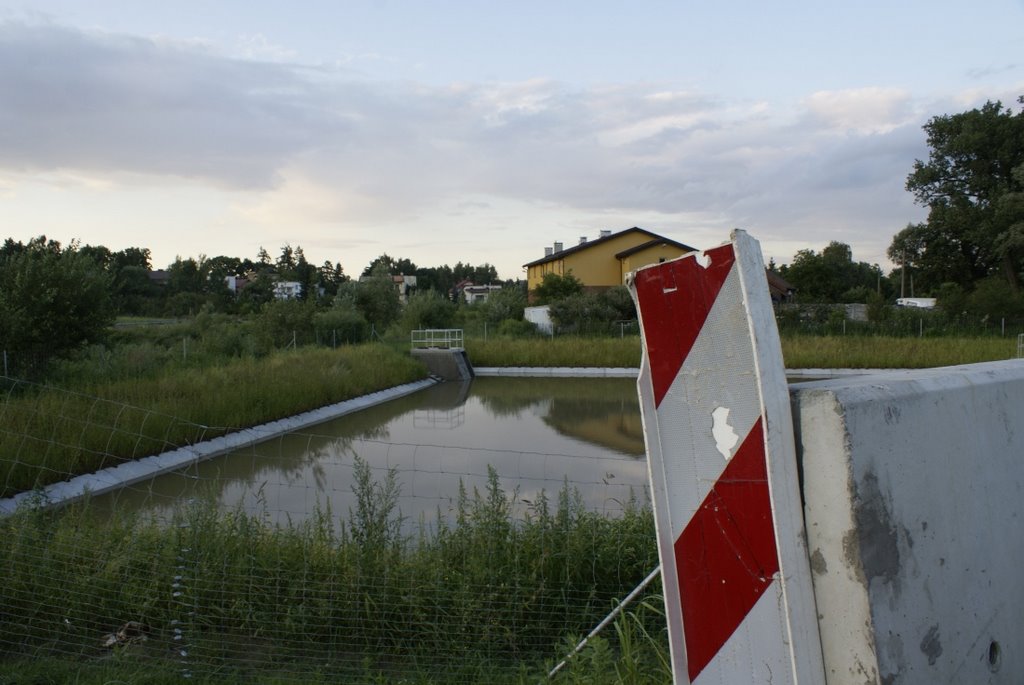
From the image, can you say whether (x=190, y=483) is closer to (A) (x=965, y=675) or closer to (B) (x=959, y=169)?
(A) (x=965, y=675)

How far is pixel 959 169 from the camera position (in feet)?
124

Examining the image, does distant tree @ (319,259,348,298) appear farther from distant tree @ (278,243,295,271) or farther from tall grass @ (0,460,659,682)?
tall grass @ (0,460,659,682)

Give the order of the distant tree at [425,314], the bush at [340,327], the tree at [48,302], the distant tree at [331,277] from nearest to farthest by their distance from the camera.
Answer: the tree at [48,302], the bush at [340,327], the distant tree at [425,314], the distant tree at [331,277]

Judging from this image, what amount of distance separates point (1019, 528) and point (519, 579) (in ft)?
8.73

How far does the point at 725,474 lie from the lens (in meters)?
1.55

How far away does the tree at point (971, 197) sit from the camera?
3531cm

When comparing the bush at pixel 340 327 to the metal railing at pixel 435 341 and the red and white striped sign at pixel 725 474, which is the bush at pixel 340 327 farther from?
the red and white striped sign at pixel 725 474

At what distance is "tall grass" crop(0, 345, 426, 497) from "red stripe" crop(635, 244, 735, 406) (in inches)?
194

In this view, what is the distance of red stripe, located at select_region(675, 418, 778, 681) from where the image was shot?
1504mm

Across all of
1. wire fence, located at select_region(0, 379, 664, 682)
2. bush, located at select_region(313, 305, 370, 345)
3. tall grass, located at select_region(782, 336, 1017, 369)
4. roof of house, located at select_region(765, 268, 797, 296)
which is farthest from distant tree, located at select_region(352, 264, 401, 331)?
wire fence, located at select_region(0, 379, 664, 682)

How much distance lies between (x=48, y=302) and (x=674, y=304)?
15.0m

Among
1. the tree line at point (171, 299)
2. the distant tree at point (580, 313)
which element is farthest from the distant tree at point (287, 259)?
the distant tree at point (580, 313)

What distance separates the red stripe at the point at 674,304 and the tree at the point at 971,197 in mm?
38409

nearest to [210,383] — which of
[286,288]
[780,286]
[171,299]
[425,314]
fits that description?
[425,314]
